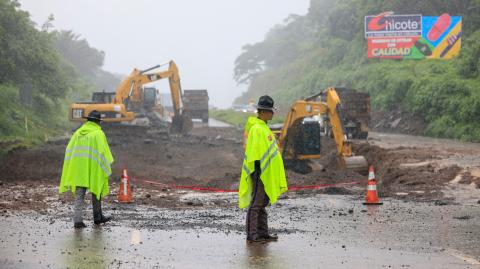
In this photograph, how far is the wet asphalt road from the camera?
29.1ft

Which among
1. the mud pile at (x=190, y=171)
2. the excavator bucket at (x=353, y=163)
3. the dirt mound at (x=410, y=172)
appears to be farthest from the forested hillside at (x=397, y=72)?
the excavator bucket at (x=353, y=163)

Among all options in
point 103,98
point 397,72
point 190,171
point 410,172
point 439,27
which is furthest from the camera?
point 439,27

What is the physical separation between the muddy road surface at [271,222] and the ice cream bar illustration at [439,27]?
29.2m

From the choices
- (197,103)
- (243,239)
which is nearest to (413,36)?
(197,103)

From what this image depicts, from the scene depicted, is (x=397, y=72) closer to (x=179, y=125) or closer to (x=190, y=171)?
(x=179, y=125)

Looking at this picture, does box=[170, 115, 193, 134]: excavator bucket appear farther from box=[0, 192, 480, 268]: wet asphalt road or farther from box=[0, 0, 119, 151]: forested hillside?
box=[0, 192, 480, 268]: wet asphalt road

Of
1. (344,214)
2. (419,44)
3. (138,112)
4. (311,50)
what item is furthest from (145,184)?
(311,50)

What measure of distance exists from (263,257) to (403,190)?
27.1 feet

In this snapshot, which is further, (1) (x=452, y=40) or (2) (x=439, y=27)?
(2) (x=439, y=27)

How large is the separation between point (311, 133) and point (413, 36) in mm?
33207

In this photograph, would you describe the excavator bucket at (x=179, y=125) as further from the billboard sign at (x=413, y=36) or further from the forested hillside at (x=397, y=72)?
the billboard sign at (x=413, y=36)

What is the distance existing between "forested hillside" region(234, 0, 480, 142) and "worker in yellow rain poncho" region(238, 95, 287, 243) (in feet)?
79.7

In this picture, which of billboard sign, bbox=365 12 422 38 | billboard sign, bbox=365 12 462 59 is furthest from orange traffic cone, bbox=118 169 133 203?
billboard sign, bbox=365 12 422 38

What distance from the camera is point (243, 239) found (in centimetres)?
1061
